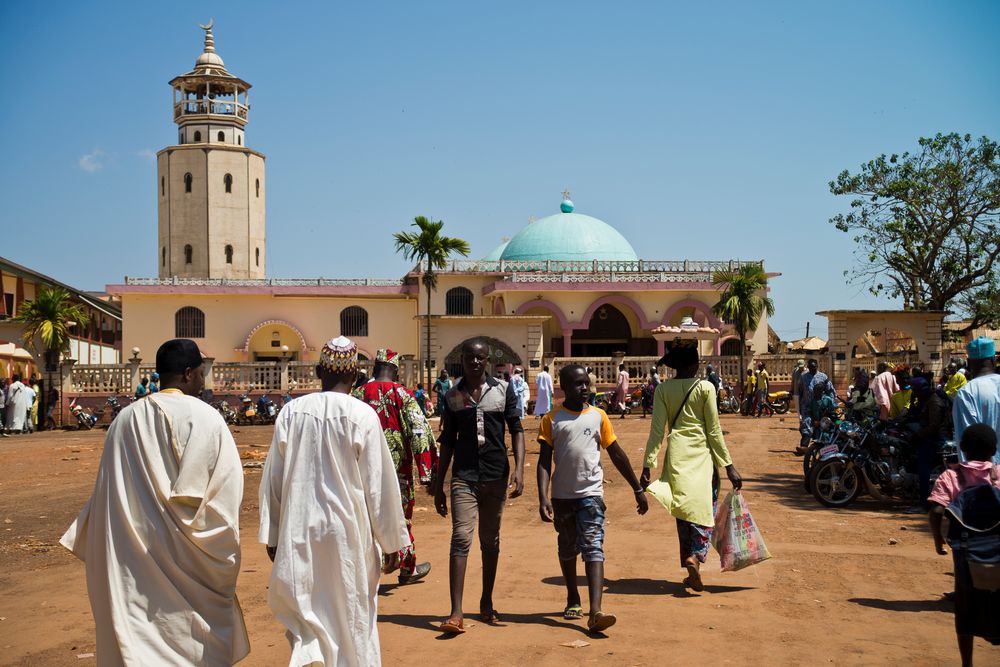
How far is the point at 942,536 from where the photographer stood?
532 centimetres

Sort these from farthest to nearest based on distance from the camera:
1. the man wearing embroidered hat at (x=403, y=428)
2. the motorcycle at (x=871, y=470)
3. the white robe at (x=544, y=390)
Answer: the white robe at (x=544, y=390) < the motorcycle at (x=871, y=470) < the man wearing embroidered hat at (x=403, y=428)

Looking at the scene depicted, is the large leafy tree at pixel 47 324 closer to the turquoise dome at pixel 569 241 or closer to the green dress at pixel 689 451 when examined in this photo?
the turquoise dome at pixel 569 241

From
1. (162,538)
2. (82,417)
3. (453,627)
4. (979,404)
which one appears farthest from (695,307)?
(162,538)

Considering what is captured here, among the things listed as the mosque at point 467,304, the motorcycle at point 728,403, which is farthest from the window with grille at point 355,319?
the motorcycle at point 728,403

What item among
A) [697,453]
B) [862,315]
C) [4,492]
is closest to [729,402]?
[862,315]

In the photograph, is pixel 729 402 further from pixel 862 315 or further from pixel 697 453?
pixel 697 453

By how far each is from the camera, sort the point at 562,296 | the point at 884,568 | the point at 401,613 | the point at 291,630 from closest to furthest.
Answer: the point at 291,630
the point at 401,613
the point at 884,568
the point at 562,296

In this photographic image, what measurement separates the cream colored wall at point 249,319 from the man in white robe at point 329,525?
111 feet

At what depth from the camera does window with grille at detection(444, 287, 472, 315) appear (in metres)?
39.3

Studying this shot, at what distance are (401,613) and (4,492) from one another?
30.6 feet

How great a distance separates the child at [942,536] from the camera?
4.91 m

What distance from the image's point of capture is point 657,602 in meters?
6.85

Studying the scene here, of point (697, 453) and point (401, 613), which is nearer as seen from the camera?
point (401, 613)

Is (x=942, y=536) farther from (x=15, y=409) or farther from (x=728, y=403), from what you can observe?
(x=15, y=409)
